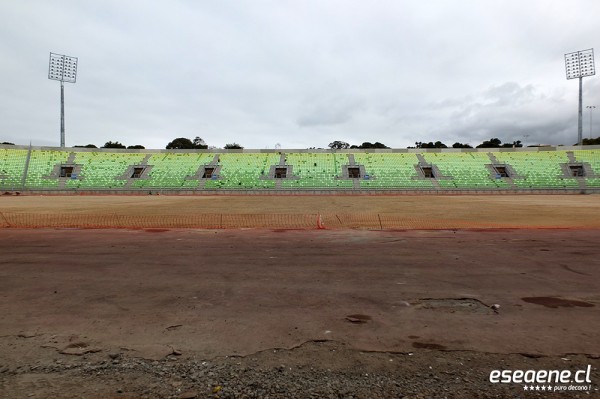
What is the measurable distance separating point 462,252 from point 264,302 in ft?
20.4

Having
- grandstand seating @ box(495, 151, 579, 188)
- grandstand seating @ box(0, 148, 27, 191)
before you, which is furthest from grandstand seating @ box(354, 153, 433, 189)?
grandstand seating @ box(0, 148, 27, 191)

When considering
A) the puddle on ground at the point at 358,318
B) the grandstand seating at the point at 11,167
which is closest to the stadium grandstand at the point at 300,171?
the grandstand seating at the point at 11,167

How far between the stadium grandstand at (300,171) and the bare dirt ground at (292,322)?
44.1 m

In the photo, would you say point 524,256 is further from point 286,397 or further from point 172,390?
point 172,390

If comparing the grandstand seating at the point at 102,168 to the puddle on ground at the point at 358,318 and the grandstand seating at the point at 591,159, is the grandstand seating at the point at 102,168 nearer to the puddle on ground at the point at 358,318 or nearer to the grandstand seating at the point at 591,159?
the puddle on ground at the point at 358,318

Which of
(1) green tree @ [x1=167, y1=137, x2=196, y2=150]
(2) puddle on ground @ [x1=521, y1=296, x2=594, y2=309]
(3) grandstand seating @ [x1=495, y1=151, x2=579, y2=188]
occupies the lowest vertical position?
(2) puddle on ground @ [x1=521, y1=296, x2=594, y2=309]

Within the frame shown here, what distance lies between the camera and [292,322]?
477 cm

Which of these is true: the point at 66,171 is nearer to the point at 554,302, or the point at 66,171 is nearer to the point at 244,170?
the point at 244,170

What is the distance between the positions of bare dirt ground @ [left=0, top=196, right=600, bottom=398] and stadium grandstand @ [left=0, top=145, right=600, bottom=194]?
44.1 m

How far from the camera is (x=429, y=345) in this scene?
4.09 m

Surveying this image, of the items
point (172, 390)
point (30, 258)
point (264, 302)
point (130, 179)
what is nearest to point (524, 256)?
point (264, 302)

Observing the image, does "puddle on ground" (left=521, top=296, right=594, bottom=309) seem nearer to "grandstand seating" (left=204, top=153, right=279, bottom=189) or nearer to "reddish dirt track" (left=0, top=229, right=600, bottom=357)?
"reddish dirt track" (left=0, top=229, right=600, bottom=357)

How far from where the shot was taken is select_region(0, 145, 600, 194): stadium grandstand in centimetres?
5244

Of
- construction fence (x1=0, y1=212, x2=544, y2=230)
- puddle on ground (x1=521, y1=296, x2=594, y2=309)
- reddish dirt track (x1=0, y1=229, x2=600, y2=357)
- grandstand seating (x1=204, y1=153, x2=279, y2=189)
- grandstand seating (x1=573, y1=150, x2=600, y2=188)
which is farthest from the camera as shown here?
grandstand seating (x1=204, y1=153, x2=279, y2=189)
